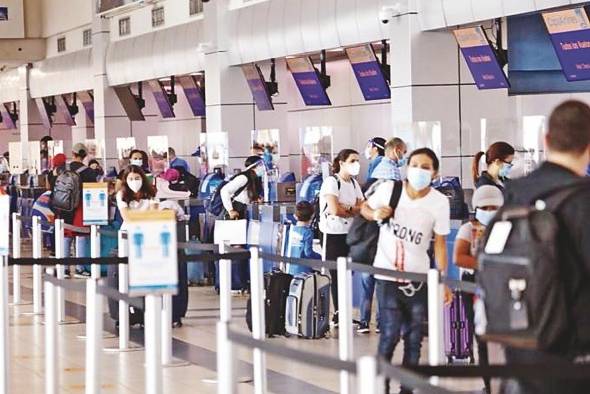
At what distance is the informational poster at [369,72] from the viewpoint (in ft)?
72.6

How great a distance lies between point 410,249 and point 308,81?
52.6ft

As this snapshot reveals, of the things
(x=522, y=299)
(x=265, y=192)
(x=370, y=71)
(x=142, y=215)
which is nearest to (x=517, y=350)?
(x=522, y=299)

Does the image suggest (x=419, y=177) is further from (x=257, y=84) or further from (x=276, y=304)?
(x=257, y=84)

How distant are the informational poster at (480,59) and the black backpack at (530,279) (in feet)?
41.9

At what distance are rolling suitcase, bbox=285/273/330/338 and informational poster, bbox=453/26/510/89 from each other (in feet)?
18.4

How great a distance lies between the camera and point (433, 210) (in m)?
9.34

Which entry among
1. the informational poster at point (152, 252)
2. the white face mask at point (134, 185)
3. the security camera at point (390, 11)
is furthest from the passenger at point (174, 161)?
the informational poster at point (152, 252)

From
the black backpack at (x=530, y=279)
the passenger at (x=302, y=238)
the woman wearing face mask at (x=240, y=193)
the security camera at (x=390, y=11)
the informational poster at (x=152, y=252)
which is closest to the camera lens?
the black backpack at (x=530, y=279)

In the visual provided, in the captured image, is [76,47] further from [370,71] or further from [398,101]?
[398,101]

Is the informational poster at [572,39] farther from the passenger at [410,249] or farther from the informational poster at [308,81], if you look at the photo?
the informational poster at [308,81]

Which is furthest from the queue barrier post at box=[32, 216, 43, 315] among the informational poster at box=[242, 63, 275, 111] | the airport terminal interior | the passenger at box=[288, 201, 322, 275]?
the informational poster at box=[242, 63, 275, 111]

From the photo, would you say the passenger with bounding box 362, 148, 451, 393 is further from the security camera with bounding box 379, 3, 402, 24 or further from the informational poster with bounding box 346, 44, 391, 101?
the informational poster with bounding box 346, 44, 391, 101

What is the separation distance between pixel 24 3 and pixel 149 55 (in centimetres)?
1046

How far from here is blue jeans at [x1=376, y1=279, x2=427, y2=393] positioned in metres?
9.30
